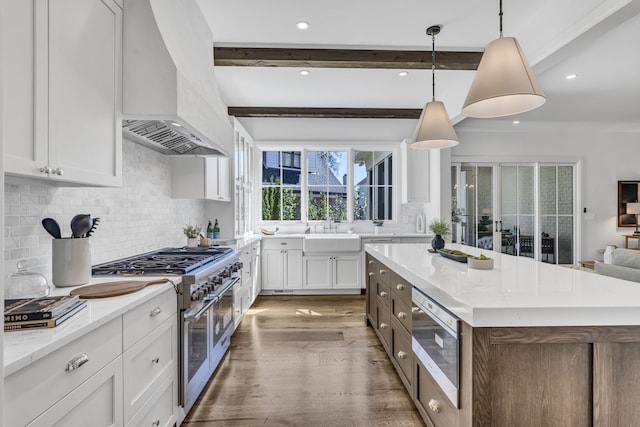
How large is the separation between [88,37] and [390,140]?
179 inches

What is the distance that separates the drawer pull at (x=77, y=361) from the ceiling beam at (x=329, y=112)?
166 inches

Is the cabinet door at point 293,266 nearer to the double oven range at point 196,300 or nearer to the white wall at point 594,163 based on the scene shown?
the double oven range at point 196,300

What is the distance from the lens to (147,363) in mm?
1541

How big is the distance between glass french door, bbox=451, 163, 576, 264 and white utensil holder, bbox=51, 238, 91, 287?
18.3 ft

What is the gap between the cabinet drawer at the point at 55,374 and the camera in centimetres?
84

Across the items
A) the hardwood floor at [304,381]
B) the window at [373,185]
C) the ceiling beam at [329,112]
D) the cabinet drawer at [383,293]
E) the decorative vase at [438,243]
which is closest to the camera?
the hardwood floor at [304,381]

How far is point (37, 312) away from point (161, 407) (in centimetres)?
93

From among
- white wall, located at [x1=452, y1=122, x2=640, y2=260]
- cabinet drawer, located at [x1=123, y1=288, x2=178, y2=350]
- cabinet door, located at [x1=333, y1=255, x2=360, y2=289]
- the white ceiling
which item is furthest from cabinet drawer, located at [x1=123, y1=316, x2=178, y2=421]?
white wall, located at [x1=452, y1=122, x2=640, y2=260]

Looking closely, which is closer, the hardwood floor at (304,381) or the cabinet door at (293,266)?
the hardwood floor at (304,381)

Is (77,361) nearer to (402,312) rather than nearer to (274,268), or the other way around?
(402,312)

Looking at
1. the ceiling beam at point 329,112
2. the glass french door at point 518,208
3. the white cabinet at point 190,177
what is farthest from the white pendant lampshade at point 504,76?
the glass french door at point 518,208

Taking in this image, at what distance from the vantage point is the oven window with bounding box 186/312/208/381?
1965 millimetres

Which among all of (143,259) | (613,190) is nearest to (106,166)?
(143,259)

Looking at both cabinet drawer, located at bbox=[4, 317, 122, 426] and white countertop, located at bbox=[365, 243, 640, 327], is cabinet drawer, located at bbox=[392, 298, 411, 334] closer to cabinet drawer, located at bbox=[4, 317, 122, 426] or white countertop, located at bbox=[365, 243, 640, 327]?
white countertop, located at bbox=[365, 243, 640, 327]
